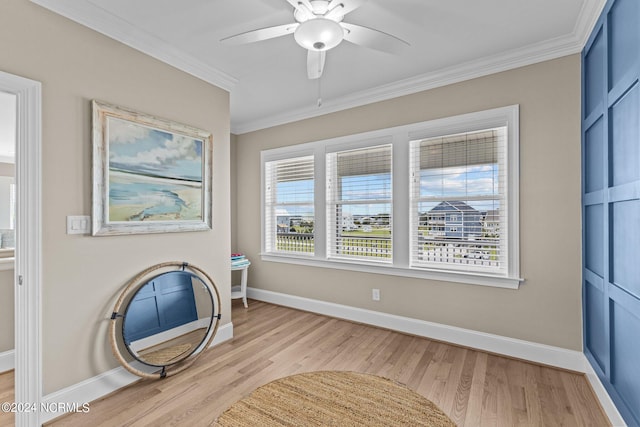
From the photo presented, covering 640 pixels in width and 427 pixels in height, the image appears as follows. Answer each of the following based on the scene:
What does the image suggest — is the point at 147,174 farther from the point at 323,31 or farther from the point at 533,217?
the point at 533,217

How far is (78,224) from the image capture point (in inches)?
78.7

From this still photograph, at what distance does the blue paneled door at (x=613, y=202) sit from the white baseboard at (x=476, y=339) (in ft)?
0.40

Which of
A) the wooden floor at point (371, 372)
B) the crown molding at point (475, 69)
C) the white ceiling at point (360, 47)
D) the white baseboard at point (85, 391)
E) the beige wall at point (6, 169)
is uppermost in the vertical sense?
the white ceiling at point (360, 47)

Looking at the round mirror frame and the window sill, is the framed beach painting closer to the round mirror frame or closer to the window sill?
the round mirror frame

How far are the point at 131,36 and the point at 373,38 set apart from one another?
182 cm

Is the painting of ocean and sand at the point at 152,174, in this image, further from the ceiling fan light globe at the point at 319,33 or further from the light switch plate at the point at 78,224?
the ceiling fan light globe at the point at 319,33

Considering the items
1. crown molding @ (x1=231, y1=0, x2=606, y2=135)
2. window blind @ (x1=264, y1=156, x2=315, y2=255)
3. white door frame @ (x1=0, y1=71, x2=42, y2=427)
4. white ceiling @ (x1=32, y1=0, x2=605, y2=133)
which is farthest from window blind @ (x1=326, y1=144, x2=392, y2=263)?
white door frame @ (x1=0, y1=71, x2=42, y2=427)

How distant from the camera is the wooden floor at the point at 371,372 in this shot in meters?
1.87

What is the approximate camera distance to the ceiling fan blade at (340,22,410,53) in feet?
5.70

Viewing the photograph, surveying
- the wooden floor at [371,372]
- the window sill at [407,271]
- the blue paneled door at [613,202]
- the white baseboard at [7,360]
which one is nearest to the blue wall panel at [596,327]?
the blue paneled door at [613,202]

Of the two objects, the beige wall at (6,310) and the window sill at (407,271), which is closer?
the beige wall at (6,310)

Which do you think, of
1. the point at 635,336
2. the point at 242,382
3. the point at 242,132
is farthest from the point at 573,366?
the point at 242,132

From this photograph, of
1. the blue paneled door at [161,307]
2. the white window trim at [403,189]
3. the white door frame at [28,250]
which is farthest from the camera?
the white window trim at [403,189]

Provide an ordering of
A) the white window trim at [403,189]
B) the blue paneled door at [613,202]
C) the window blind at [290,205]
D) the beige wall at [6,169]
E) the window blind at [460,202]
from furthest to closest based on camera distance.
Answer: the beige wall at [6,169] → the window blind at [290,205] → the window blind at [460,202] → the white window trim at [403,189] → the blue paneled door at [613,202]
